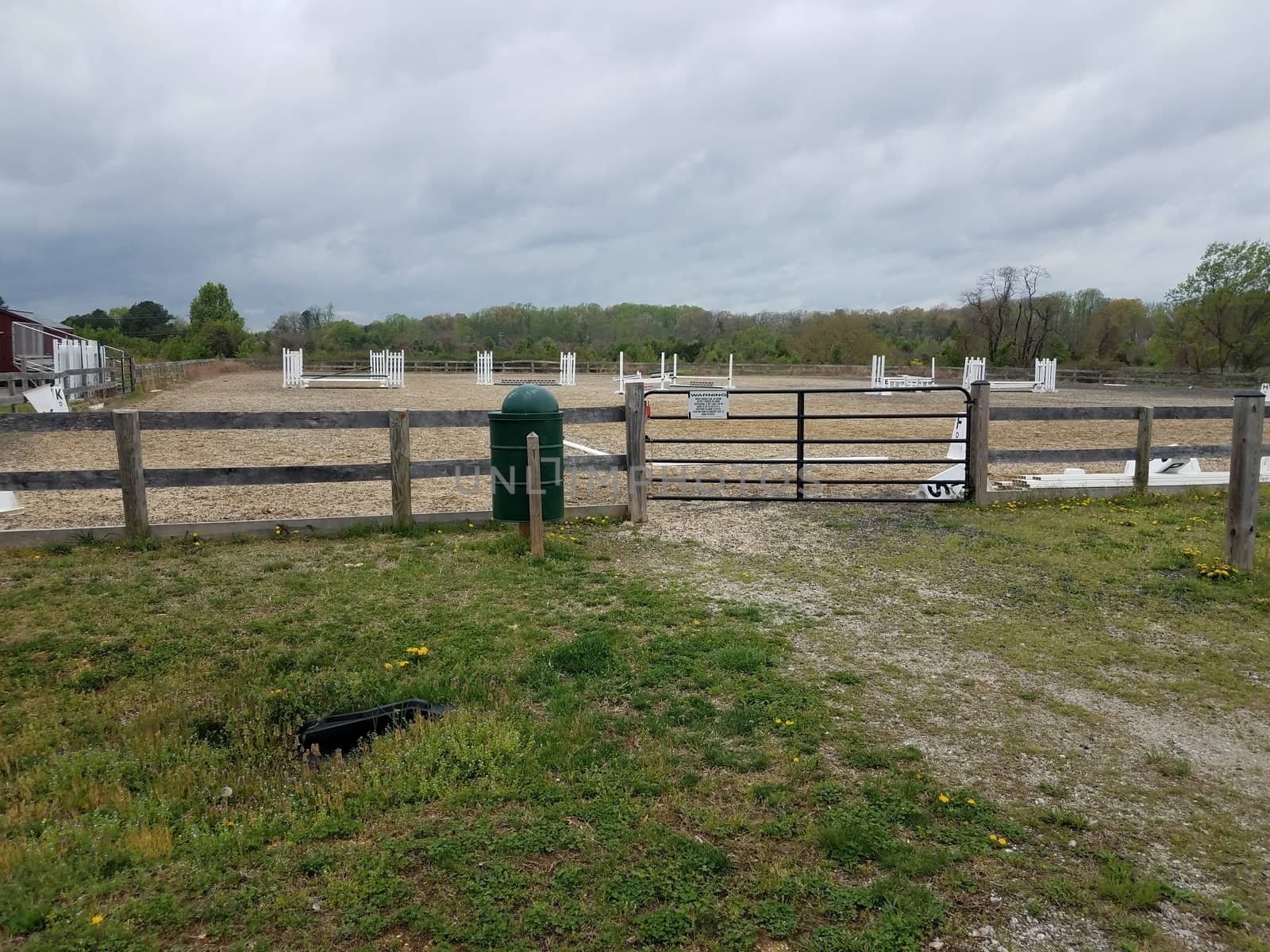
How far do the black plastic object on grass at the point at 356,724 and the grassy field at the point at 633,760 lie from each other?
0.10 meters

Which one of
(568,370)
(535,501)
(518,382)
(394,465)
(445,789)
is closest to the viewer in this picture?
(445,789)

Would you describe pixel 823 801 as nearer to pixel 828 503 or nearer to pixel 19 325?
pixel 828 503

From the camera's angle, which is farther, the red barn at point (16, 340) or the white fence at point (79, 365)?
the red barn at point (16, 340)

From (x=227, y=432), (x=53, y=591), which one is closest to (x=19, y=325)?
(x=227, y=432)

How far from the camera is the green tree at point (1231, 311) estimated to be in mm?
49781

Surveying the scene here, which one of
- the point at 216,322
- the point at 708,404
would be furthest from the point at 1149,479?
the point at 216,322

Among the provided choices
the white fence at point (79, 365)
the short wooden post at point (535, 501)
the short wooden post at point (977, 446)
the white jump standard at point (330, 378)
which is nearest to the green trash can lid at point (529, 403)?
the short wooden post at point (535, 501)

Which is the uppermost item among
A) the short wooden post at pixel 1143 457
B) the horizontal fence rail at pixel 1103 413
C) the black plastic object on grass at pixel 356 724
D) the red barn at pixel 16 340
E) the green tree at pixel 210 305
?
the green tree at pixel 210 305

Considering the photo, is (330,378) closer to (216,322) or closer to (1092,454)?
(1092,454)

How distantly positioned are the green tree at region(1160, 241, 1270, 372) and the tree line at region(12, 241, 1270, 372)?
0.07m

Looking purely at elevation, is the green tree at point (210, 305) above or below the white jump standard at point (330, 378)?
above

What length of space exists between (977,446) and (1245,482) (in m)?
2.98

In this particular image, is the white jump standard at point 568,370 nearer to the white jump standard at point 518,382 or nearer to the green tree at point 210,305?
the white jump standard at point 518,382

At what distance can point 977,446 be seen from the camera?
8.88 m
